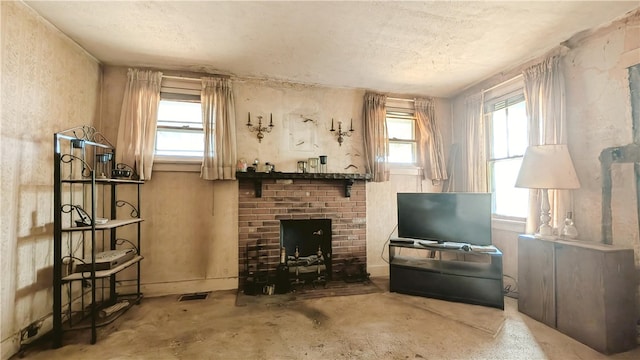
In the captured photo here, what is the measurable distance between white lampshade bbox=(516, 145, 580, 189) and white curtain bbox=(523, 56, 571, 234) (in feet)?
0.87

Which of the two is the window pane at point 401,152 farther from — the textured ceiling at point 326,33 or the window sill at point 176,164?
the window sill at point 176,164

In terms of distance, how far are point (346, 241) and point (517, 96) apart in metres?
2.71

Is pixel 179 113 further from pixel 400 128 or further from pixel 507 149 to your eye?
pixel 507 149

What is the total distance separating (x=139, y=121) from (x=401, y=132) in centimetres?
340

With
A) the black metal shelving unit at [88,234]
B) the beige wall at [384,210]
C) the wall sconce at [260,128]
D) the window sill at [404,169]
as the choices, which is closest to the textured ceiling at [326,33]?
the wall sconce at [260,128]

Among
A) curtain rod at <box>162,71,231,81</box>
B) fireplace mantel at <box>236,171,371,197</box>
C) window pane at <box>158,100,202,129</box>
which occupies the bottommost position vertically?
fireplace mantel at <box>236,171,371,197</box>

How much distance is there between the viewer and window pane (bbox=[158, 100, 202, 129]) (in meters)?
3.09

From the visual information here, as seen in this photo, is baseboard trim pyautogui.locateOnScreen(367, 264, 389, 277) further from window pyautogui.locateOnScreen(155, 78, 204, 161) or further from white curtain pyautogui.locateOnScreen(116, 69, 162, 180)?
white curtain pyautogui.locateOnScreen(116, 69, 162, 180)

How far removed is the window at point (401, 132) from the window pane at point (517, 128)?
3.83 ft

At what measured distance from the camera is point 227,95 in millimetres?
3125

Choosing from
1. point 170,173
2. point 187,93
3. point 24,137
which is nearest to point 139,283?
point 170,173

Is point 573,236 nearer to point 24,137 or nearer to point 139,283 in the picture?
point 139,283

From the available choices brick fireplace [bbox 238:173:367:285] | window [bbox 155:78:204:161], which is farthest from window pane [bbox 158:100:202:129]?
brick fireplace [bbox 238:173:367:285]

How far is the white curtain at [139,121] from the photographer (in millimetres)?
2859
